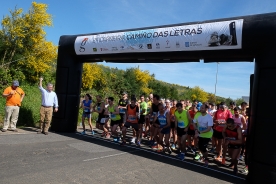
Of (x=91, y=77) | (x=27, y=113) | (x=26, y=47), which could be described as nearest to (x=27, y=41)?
(x=26, y=47)

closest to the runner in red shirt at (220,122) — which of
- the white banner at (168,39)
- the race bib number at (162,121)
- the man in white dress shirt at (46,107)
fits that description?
the race bib number at (162,121)

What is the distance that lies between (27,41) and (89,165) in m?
12.2

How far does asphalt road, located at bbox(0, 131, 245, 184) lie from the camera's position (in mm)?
5148

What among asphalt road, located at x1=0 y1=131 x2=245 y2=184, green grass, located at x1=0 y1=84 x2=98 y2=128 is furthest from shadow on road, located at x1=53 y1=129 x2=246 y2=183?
green grass, located at x1=0 y1=84 x2=98 y2=128

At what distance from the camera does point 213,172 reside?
6.62 metres

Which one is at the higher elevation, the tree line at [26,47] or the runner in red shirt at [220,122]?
the tree line at [26,47]

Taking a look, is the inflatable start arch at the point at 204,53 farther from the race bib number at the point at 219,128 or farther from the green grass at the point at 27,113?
the race bib number at the point at 219,128

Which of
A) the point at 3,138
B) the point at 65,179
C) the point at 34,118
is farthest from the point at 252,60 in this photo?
the point at 34,118

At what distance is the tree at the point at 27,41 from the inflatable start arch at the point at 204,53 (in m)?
5.81

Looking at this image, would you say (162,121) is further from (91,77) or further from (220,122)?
(91,77)

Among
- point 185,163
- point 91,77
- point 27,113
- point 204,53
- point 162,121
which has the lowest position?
point 185,163

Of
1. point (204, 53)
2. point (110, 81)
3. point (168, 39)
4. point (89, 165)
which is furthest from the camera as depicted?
point (110, 81)

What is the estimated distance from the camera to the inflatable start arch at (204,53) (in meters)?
5.60

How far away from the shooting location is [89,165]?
6.07m
